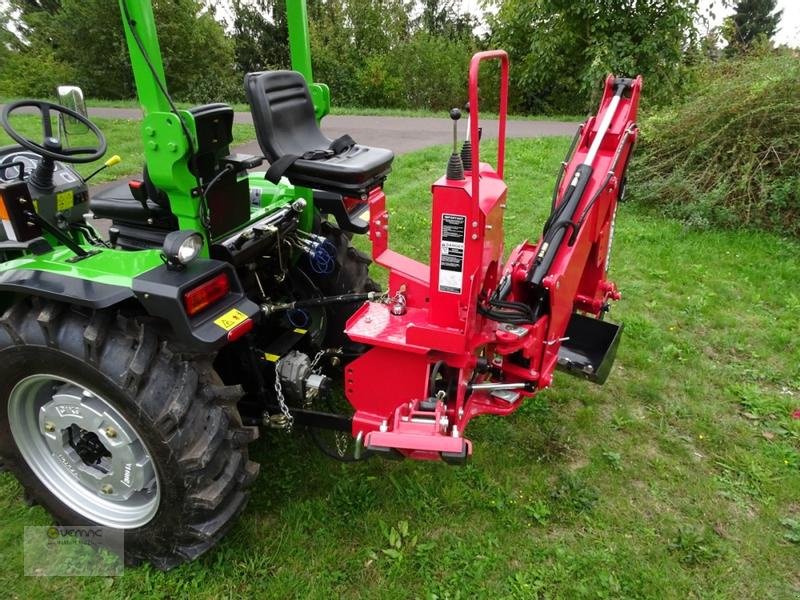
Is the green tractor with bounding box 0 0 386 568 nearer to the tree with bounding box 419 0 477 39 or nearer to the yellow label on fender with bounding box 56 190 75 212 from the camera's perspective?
the yellow label on fender with bounding box 56 190 75 212

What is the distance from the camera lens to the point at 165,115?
6.12ft

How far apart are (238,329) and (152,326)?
0.29 m

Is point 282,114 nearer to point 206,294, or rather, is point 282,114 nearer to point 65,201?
point 206,294

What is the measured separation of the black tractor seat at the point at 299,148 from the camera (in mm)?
2219

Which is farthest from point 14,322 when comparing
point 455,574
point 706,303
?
point 706,303

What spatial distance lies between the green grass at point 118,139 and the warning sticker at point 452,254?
6.24 meters

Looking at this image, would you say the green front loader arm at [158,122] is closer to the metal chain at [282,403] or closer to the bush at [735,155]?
the metal chain at [282,403]

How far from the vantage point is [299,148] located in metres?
2.40

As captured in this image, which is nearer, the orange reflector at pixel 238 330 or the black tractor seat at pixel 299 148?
the orange reflector at pixel 238 330

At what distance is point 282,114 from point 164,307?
1.00m

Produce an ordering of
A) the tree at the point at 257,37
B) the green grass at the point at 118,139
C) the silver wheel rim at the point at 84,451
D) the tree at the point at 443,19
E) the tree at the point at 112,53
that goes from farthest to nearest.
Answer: the tree at the point at 443,19 → the tree at the point at 257,37 → the tree at the point at 112,53 → the green grass at the point at 118,139 → the silver wheel rim at the point at 84,451

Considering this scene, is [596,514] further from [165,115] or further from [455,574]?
[165,115]

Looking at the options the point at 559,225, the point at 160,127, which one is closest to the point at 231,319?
the point at 160,127

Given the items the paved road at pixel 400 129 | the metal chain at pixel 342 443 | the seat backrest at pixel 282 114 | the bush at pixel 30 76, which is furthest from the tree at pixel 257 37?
the metal chain at pixel 342 443
